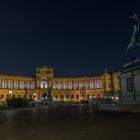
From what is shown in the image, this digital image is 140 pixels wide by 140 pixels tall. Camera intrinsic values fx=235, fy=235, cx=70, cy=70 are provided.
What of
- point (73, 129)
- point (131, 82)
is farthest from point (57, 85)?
point (73, 129)

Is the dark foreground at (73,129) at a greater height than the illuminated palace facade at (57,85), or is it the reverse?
the illuminated palace facade at (57,85)

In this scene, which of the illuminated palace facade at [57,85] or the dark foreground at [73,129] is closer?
the dark foreground at [73,129]

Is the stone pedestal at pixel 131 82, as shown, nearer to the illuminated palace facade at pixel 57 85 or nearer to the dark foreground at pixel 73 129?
the dark foreground at pixel 73 129

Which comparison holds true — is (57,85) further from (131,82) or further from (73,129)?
(73,129)

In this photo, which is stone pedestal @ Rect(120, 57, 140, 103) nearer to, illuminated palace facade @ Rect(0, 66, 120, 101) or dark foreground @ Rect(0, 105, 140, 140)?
dark foreground @ Rect(0, 105, 140, 140)

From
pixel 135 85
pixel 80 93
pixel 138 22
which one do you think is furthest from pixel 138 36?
pixel 80 93

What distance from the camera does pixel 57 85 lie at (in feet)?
570

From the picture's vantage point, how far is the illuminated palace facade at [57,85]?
505 feet

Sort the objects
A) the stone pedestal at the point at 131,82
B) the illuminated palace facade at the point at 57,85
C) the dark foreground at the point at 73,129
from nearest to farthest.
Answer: the dark foreground at the point at 73,129, the stone pedestal at the point at 131,82, the illuminated palace facade at the point at 57,85

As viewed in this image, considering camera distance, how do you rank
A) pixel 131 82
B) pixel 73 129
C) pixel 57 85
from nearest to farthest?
1. pixel 73 129
2. pixel 131 82
3. pixel 57 85

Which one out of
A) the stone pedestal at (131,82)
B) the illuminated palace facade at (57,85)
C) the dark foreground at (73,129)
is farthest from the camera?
the illuminated palace facade at (57,85)

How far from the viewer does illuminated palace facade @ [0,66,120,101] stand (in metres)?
154

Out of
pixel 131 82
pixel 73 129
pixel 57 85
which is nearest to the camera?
pixel 73 129

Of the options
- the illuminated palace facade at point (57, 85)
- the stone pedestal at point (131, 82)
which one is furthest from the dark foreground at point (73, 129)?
the illuminated palace facade at point (57, 85)
